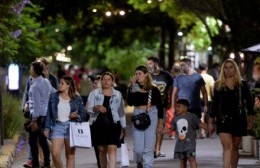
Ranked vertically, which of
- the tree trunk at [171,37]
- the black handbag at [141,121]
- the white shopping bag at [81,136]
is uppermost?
the tree trunk at [171,37]

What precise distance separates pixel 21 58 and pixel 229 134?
1523 cm

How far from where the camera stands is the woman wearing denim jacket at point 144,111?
47.4 feet

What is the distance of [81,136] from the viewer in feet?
44.6

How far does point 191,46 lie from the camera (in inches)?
2368

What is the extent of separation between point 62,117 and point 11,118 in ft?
27.2

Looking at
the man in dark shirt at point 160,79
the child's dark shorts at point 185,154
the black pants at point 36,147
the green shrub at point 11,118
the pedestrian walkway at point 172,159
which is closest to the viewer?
the child's dark shorts at point 185,154

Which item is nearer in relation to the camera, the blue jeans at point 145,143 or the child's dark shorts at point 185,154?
the child's dark shorts at point 185,154

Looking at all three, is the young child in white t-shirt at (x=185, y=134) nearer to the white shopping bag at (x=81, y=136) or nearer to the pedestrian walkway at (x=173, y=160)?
the white shopping bag at (x=81, y=136)

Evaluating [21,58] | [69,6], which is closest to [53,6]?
[69,6]

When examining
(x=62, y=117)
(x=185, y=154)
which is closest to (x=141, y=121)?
(x=185, y=154)

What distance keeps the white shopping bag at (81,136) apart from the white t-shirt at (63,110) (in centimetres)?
29

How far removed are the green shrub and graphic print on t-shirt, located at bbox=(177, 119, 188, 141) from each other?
7954mm

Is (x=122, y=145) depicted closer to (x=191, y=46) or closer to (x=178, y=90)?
(x=178, y=90)

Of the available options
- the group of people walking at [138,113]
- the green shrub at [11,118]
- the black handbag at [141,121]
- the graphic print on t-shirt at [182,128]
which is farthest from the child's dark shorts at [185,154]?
the green shrub at [11,118]
